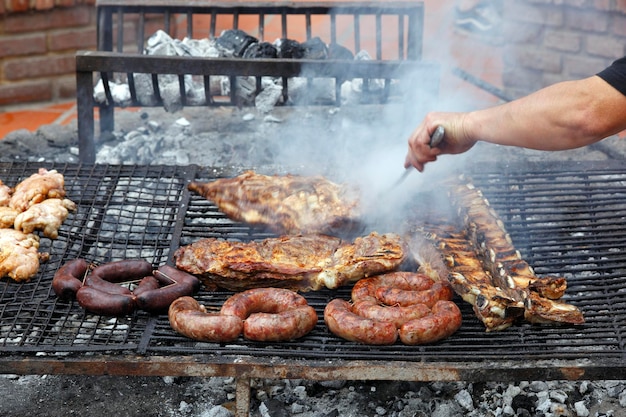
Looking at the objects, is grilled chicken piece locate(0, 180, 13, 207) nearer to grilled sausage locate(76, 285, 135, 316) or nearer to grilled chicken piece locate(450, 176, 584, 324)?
grilled sausage locate(76, 285, 135, 316)

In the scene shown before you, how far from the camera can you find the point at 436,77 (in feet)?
19.4

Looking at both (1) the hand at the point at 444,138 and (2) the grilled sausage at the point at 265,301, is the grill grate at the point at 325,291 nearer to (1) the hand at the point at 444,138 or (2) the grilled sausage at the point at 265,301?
(2) the grilled sausage at the point at 265,301

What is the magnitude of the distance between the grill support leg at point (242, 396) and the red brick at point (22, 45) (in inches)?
258

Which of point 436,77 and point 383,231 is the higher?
point 436,77

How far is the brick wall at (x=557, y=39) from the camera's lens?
815cm

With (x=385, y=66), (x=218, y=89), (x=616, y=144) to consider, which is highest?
(x=385, y=66)

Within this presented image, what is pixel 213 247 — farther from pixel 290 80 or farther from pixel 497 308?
pixel 290 80

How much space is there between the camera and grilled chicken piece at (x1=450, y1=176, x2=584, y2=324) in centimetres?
380

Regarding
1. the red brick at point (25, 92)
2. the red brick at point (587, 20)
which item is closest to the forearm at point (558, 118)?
the red brick at point (587, 20)

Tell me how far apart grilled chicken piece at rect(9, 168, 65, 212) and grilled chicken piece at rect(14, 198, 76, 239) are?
98 mm

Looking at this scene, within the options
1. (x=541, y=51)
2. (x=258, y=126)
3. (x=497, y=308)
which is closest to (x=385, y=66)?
(x=258, y=126)

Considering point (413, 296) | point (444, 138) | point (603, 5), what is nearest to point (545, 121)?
point (444, 138)

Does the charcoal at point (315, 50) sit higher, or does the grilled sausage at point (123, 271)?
the charcoal at point (315, 50)

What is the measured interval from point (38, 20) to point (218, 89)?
3139 mm
